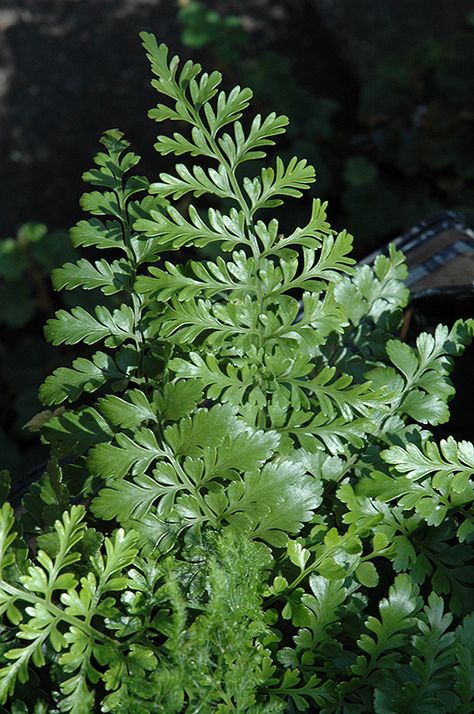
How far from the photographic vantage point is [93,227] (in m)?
1.15

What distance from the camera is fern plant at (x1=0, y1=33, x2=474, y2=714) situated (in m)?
0.94

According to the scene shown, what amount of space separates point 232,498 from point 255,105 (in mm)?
2697

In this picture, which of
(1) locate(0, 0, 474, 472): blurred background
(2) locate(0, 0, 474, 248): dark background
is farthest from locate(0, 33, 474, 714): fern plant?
(2) locate(0, 0, 474, 248): dark background

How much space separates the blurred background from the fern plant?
5.26ft

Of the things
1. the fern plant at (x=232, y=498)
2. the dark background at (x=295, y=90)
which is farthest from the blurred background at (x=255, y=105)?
the fern plant at (x=232, y=498)

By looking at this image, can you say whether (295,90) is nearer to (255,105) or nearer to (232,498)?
(255,105)

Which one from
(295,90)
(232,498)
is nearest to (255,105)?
(295,90)

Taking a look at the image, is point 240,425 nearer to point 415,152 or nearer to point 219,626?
point 219,626

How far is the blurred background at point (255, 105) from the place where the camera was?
3096mm

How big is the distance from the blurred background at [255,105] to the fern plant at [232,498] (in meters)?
1.60

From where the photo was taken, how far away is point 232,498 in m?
1.04

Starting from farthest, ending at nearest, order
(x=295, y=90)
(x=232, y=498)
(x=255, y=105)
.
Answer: (x=255, y=105) → (x=295, y=90) → (x=232, y=498)

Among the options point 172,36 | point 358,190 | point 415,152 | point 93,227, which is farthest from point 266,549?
point 172,36

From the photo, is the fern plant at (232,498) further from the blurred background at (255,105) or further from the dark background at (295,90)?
the dark background at (295,90)
